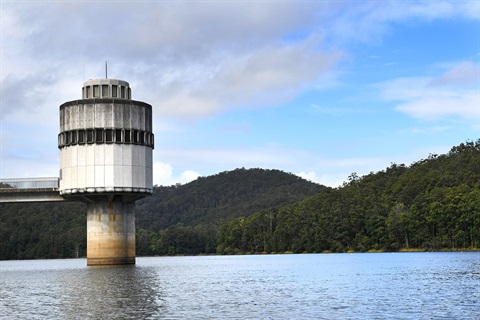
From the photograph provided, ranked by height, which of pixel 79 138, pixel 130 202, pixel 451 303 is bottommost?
pixel 451 303

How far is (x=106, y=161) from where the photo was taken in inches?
3706

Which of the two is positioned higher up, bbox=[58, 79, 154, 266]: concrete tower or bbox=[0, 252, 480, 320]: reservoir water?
bbox=[58, 79, 154, 266]: concrete tower

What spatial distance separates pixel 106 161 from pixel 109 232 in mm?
9548

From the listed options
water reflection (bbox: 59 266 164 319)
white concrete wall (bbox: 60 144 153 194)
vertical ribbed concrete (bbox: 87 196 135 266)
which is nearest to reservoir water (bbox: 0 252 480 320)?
water reflection (bbox: 59 266 164 319)

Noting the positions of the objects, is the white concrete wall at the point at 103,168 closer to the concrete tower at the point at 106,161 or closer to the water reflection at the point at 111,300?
the concrete tower at the point at 106,161

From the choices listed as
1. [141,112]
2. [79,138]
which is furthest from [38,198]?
[141,112]

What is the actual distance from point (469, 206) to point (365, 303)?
128m

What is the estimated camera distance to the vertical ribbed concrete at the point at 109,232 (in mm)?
95500

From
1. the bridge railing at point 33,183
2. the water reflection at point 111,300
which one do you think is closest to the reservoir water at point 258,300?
the water reflection at point 111,300

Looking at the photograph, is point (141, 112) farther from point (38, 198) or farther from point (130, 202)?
point (38, 198)

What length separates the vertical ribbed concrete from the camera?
95500 millimetres

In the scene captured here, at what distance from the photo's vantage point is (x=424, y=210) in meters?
175

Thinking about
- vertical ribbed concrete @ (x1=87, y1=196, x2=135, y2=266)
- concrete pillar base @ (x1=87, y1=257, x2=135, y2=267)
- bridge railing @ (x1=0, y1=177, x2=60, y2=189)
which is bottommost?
concrete pillar base @ (x1=87, y1=257, x2=135, y2=267)

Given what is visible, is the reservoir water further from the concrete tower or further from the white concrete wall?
the concrete tower
